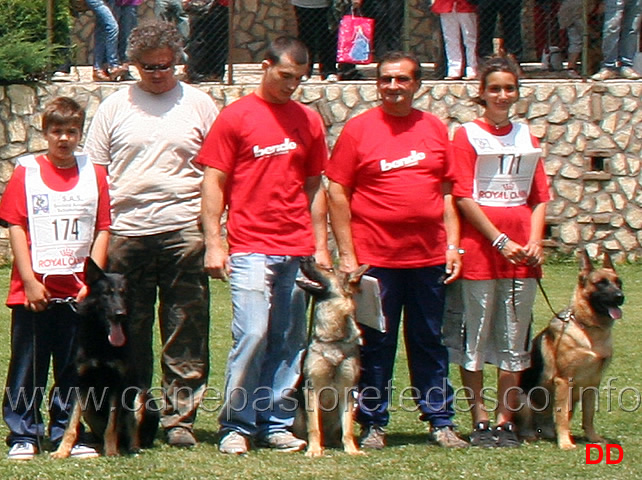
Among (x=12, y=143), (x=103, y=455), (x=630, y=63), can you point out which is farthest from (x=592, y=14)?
(x=103, y=455)

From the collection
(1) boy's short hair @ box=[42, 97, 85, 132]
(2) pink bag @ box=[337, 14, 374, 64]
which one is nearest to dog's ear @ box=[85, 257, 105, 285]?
(1) boy's short hair @ box=[42, 97, 85, 132]

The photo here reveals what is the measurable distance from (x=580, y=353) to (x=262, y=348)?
175cm

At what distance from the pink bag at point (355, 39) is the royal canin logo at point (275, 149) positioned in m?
7.50

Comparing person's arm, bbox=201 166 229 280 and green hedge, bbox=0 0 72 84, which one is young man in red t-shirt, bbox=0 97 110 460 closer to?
person's arm, bbox=201 166 229 280

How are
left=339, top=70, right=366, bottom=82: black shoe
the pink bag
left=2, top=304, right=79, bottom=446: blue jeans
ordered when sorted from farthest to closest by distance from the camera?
left=339, top=70, right=366, bottom=82: black shoe
the pink bag
left=2, top=304, right=79, bottom=446: blue jeans

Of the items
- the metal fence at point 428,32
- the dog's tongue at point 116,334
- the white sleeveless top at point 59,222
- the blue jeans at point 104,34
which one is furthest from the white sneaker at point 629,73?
the dog's tongue at point 116,334

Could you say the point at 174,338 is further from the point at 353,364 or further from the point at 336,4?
the point at 336,4

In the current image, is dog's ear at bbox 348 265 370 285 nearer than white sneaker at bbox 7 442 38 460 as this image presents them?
No

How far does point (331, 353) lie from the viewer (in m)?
6.50

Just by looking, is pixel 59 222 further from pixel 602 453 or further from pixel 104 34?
pixel 104 34

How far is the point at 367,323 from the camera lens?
6.64 m

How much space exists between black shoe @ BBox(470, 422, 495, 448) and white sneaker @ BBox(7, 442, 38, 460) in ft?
7.80

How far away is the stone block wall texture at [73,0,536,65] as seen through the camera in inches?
577

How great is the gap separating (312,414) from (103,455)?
1120mm
